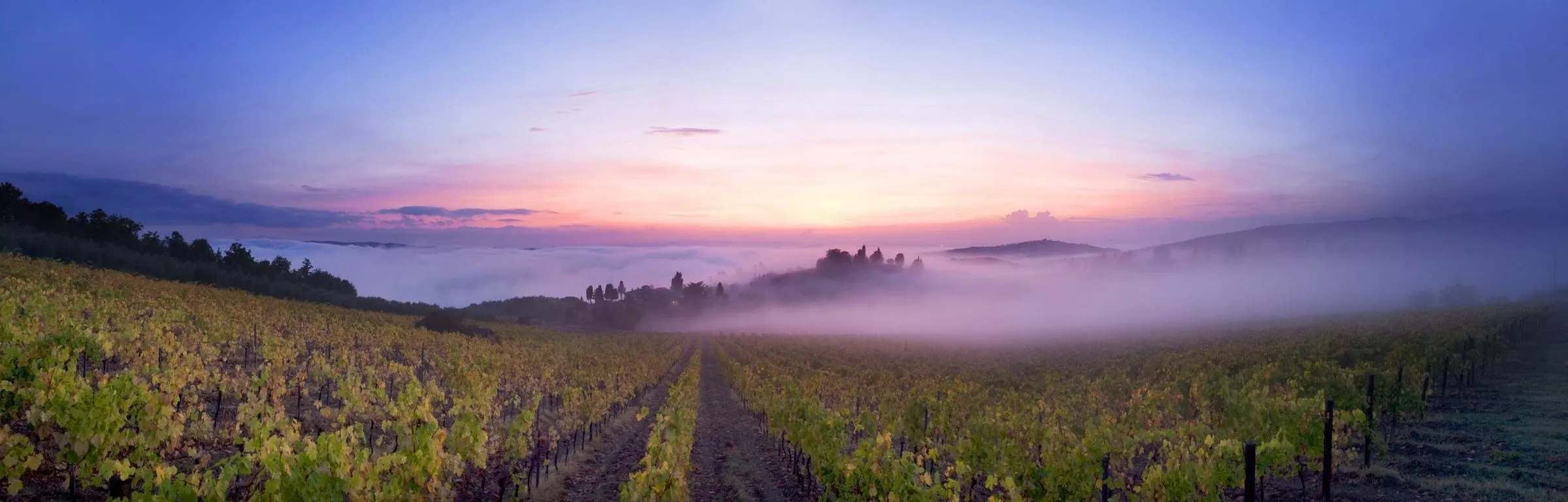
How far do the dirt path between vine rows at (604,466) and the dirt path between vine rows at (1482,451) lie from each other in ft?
51.2

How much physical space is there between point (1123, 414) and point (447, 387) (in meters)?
22.8

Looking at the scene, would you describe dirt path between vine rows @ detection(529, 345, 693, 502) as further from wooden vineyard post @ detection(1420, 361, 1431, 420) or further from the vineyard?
wooden vineyard post @ detection(1420, 361, 1431, 420)

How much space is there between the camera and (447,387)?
2558 cm

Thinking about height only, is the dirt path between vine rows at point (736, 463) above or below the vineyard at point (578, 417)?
below

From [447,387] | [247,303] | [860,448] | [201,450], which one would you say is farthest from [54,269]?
[860,448]

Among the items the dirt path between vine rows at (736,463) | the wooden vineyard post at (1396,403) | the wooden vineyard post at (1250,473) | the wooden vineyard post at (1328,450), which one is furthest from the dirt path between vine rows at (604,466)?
the wooden vineyard post at (1396,403)

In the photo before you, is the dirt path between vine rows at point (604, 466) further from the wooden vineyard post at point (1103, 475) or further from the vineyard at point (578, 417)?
the wooden vineyard post at point (1103, 475)

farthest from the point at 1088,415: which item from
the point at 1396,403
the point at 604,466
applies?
the point at 604,466

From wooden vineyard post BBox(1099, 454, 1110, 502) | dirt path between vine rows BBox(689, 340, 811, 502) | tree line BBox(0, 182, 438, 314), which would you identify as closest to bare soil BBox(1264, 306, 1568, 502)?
wooden vineyard post BBox(1099, 454, 1110, 502)

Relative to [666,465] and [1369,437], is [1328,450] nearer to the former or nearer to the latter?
[1369,437]

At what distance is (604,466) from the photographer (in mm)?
18547

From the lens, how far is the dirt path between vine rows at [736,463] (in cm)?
1593

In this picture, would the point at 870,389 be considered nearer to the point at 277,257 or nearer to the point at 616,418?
the point at 616,418

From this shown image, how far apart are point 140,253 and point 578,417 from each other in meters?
70.0
